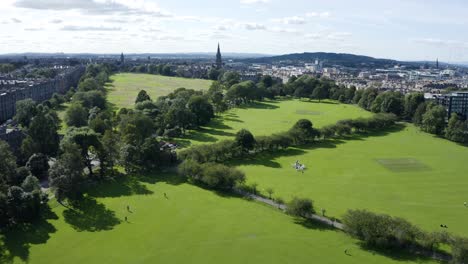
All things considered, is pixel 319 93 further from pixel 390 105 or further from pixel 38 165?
pixel 38 165

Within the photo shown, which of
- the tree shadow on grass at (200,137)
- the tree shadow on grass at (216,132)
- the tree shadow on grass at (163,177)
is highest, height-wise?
the tree shadow on grass at (216,132)

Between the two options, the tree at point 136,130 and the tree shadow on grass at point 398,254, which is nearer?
the tree shadow on grass at point 398,254

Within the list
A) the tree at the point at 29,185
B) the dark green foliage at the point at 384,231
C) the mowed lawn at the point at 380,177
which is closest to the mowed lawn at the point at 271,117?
the mowed lawn at the point at 380,177

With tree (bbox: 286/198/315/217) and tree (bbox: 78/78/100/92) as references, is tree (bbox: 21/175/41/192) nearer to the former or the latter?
tree (bbox: 286/198/315/217)

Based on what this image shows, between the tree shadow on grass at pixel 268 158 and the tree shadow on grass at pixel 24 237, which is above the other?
the tree shadow on grass at pixel 268 158

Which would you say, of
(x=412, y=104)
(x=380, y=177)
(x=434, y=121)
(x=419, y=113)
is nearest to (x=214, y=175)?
(x=380, y=177)

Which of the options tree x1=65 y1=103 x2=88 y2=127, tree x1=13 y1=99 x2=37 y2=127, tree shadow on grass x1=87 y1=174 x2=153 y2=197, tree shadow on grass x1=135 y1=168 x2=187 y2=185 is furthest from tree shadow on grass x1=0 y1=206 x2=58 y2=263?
tree x1=13 y1=99 x2=37 y2=127

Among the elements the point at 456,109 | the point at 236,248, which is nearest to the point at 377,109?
the point at 456,109

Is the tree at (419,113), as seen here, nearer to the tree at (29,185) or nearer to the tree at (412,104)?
the tree at (412,104)
